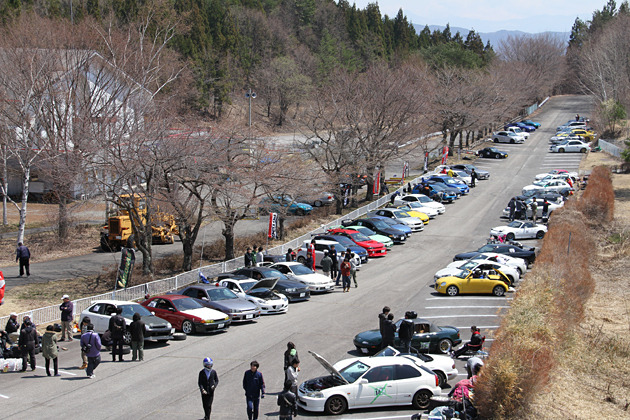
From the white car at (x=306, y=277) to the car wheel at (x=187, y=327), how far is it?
6953 mm

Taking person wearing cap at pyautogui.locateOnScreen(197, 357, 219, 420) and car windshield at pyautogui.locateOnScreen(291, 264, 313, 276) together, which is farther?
car windshield at pyautogui.locateOnScreen(291, 264, 313, 276)

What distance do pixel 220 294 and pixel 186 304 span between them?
6.00ft

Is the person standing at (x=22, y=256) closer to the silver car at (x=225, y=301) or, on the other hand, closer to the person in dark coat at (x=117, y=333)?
the silver car at (x=225, y=301)

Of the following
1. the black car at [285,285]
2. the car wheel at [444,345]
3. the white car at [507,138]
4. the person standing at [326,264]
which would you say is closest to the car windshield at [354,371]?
the car wheel at [444,345]

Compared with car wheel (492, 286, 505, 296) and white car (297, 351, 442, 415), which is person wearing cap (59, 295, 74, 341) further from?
car wheel (492, 286, 505, 296)

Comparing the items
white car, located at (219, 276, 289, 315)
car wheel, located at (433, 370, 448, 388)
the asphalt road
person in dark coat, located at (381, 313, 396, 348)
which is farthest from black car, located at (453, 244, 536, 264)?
car wheel, located at (433, 370, 448, 388)

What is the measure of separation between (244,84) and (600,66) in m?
50.7

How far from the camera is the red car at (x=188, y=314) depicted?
820 inches

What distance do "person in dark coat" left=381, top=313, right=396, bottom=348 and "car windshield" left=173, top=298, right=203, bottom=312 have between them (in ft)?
23.4

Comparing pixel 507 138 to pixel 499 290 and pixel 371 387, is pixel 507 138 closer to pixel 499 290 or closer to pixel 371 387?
pixel 499 290

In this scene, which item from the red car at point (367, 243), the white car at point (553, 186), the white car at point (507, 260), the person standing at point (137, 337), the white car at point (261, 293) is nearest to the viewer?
the person standing at point (137, 337)

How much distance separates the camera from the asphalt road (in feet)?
46.5

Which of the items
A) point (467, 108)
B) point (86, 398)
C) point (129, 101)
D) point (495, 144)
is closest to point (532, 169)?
point (467, 108)

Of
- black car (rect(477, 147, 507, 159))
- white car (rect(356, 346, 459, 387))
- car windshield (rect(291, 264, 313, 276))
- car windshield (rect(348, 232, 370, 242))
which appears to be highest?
black car (rect(477, 147, 507, 159))
